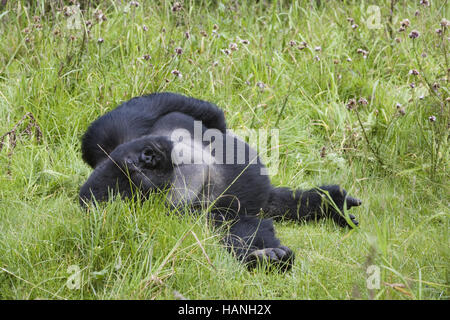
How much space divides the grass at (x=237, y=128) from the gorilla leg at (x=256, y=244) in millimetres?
74

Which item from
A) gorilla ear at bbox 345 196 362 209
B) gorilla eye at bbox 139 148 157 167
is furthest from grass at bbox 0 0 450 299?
gorilla eye at bbox 139 148 157 167

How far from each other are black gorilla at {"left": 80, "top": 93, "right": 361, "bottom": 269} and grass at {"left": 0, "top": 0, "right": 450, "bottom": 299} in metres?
0.12

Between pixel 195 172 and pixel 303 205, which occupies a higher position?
pixel 195 172

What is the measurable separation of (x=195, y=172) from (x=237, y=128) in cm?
120

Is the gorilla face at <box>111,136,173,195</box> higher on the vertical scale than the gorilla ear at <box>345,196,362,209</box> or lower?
higher

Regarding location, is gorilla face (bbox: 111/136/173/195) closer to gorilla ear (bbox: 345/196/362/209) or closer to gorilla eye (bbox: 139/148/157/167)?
gorilla eye (bbox: 139/148/157/167)

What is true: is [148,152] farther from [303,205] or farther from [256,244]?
[303,205]

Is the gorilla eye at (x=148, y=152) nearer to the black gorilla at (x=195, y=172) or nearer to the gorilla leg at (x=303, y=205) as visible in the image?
the black gorilla at (x=195, y=172)

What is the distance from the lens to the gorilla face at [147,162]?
2676mm

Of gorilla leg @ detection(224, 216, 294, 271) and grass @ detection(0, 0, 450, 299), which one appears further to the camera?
gorilla leg @ detection(224, 216, 294, 271)

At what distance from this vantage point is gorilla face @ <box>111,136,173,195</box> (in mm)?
2676

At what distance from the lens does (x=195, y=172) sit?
2.85m

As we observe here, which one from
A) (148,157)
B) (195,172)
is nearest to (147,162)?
(148,157)
